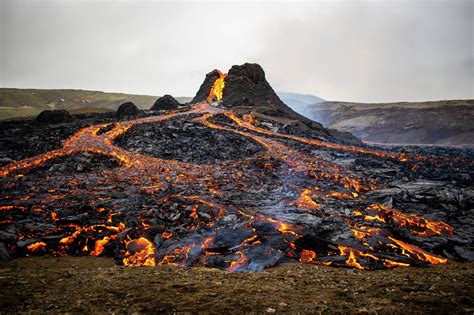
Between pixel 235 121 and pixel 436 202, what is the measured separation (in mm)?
26180

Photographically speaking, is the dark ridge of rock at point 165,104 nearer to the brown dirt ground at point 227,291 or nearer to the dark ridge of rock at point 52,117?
the dark ridge of rock at point 52,117

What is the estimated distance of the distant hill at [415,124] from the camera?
209 ft

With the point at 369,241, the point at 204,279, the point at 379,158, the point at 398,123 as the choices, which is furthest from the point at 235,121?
the point at 398,123

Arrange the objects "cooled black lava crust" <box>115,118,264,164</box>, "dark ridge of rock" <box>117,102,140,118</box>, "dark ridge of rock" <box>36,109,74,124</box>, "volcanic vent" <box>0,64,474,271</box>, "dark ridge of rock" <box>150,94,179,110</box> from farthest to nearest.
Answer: "dark ridge of rock" <box>150,94,179,110</box> < "dark ridge of rock" <box>117,102,140,118</box> < "dark ridge of rock" <box>36,109,74,124</box> < "cooled black lava crust" <box>115,118,264,164</box> < "volcanic vent" <box>0,64,474,271</box>

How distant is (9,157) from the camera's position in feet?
71.5

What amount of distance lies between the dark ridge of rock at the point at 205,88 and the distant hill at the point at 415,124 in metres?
48.4

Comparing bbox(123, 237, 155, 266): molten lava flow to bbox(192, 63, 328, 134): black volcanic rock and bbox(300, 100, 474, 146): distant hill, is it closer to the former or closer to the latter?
bbox(192, 63, 328, 134): black volcanic rock

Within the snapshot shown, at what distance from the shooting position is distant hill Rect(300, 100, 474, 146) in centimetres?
6378

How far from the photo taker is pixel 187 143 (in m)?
27.9

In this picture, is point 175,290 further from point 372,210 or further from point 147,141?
point 147,141

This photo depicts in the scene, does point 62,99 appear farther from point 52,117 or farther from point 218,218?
point 218,218

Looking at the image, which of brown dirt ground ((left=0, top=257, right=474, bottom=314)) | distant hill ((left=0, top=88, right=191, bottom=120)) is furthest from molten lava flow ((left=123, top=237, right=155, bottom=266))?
distant hill ((left=0, top=88, right=191, bottom=120))

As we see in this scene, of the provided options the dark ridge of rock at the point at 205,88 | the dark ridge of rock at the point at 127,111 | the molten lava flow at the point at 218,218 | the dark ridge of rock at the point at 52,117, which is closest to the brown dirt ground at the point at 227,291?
the molten lava flow at the point at 218,218

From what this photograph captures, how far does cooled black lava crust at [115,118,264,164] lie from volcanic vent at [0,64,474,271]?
0.70 feet
